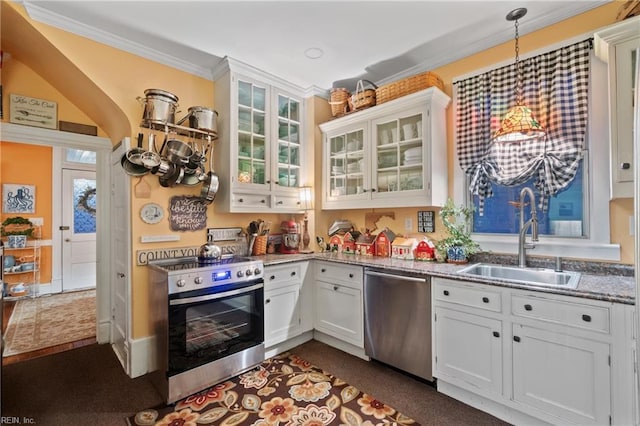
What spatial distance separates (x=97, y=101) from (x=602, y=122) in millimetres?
3849

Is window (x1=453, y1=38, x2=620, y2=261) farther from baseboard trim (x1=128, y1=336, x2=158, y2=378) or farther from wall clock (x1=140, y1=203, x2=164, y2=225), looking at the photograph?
baseboard trim (x1=128, y1=336, x2=158, y2=378)

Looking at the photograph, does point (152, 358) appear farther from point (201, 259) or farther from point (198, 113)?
point (198, 113)

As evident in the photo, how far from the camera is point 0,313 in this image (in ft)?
6.22

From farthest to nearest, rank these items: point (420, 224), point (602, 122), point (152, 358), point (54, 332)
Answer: point (54, 332), point (420, 224), point (152, 358), point (602, 122)

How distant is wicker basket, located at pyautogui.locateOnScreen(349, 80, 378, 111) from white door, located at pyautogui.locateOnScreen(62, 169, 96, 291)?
16.9 ft

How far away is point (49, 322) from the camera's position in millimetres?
3686

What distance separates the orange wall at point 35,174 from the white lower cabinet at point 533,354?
6.17 meters

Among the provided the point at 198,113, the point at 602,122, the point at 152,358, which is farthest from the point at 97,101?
the point at 602,122

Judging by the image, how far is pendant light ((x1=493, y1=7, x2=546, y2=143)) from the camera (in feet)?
6.70

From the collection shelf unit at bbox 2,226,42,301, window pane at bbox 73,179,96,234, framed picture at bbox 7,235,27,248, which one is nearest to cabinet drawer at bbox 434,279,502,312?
shelf unit at bbox 2,226,42,301

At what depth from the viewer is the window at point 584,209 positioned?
2.02 meters

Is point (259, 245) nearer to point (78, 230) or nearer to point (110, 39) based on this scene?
point (110, 39)

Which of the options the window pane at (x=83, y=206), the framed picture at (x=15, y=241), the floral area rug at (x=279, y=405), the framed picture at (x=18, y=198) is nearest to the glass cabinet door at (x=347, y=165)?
the floral area rug at (x=279, y=405)

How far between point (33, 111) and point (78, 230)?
360cm
